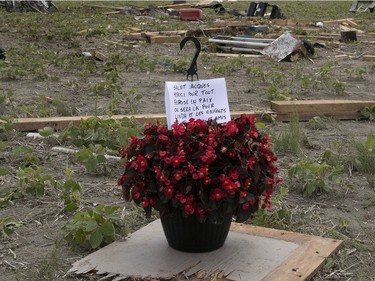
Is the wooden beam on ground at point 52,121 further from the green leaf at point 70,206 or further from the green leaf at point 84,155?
the green leaf at point 70,206

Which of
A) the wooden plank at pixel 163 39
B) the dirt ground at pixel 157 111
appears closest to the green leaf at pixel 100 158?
the dirt ground at pixel 157 111

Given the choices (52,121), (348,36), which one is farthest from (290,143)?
(348,36)

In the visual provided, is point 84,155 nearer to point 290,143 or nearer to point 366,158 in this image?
point 290,143

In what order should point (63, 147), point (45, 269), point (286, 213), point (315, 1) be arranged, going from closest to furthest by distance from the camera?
point (45, 269), point (286, 213), point (63, 147), point (315, 1)

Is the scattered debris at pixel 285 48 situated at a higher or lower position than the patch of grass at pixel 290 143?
higher

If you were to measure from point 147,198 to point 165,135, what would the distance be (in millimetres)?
340

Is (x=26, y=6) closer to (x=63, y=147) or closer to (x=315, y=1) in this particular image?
(x=315, y=1)

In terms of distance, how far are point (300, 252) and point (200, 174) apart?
77 cm

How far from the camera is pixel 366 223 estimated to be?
5.07 metres

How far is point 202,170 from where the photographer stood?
407cm

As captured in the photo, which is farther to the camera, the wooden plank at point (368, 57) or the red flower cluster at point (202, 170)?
the wooden plank at point (368, 57)

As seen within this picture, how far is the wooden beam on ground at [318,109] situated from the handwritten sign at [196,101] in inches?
143

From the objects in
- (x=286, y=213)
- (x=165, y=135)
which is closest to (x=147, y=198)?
(x=165, y=135)

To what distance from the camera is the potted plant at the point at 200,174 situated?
4.11 m
